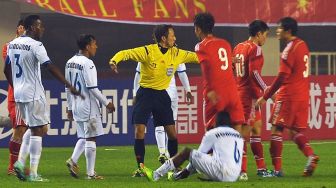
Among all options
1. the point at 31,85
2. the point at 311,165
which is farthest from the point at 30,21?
the point at 311,165

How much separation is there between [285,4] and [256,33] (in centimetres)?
1489

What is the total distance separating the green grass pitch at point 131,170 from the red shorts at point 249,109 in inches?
32.6

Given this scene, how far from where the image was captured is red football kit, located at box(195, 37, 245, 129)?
16.5 m

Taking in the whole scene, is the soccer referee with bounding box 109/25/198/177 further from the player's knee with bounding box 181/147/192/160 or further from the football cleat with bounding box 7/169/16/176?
the player's knee with bounding box 181/147/192/160

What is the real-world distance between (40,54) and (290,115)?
3.73 meters

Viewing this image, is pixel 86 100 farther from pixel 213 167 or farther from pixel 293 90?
pixel 213 167

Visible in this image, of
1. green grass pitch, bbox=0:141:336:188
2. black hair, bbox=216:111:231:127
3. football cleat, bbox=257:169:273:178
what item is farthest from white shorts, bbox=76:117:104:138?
black hair, bbox=216:111:231:127

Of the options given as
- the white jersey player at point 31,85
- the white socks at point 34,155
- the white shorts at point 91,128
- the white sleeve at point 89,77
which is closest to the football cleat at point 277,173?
the white shorts at point 91,128

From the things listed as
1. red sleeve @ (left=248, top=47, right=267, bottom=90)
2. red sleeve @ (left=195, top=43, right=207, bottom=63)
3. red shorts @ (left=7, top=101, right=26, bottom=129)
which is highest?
red sleeve @ (left=195, top=43, right=207, bottom=63)

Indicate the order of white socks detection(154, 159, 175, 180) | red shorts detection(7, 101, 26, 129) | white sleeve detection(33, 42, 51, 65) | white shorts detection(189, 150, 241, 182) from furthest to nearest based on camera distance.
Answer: red shorts detection(7, 101, 26, 129) → white sleeve detection(33, 42, 51, 65) → white socks detection(154, 159, 175, 180) → white shorts detection(189, 150, 241, 182)

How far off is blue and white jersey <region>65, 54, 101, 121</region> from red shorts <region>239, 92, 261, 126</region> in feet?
7.10

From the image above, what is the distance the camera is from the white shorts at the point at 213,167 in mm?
15461

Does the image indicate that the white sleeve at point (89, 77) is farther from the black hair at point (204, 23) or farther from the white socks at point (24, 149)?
the black hair at point (204, 23)

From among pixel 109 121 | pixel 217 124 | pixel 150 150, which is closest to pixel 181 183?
pixel 217 124
